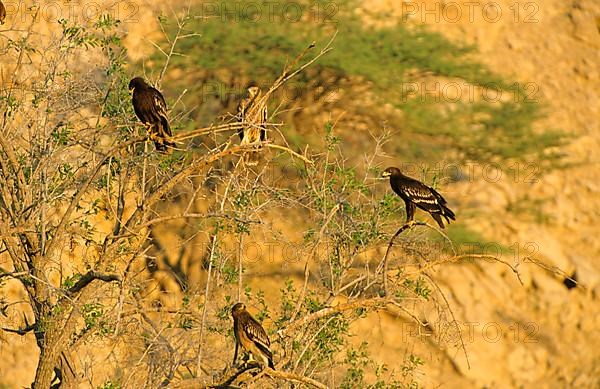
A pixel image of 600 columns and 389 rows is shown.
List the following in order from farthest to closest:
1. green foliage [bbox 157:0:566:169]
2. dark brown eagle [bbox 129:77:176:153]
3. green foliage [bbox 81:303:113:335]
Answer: green foliage [bbox 157:0:566:169] → green foliage [bbox 81:303:113:335] → dark brown eagle [bbox 129:77:176:153]

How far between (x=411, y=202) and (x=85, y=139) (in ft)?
10.9

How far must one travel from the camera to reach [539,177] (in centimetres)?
1714

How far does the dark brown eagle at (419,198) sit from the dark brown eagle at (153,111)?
1954 mm

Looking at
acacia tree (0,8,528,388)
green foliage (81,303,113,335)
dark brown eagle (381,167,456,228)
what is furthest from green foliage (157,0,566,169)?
green foliage (81,303,113,335)

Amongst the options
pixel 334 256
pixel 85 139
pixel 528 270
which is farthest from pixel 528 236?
pixel 85 139

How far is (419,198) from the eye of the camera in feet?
36.4

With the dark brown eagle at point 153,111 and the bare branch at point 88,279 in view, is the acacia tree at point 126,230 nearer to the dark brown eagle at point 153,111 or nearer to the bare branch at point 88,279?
the bare branch at point 88,279

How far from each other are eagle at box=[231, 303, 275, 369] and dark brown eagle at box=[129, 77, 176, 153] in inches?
55.3

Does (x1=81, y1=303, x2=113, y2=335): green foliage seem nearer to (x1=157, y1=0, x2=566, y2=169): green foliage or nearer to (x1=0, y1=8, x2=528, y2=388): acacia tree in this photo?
(x1=0, y1=8, x2=528, y2=388): acacia tree

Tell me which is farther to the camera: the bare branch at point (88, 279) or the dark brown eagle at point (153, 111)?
the bare branch at point (88, 279)

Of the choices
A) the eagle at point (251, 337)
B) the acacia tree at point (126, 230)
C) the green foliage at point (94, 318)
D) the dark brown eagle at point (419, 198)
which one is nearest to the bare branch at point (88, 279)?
the acacia tree at point (126, 230)

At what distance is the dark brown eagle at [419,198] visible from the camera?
1099cm

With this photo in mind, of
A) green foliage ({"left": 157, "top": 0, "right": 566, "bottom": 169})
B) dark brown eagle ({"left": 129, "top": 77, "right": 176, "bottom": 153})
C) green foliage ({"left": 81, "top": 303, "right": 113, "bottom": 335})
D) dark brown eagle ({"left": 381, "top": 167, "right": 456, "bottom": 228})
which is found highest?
dark brown eagle ({"left": 129, "top": 77, "right": 176, "bottom": 153})

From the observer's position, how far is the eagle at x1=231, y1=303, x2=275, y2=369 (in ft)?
33.0
